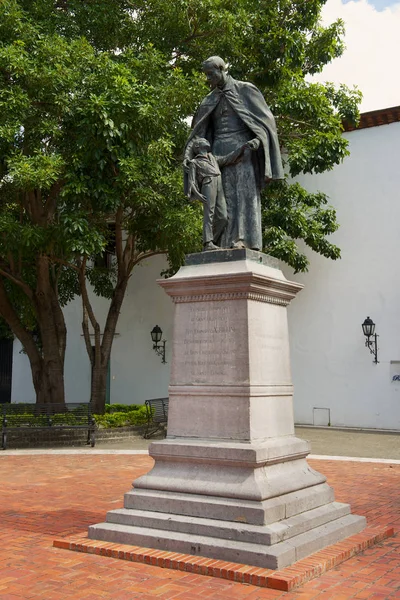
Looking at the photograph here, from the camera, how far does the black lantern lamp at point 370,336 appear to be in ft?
59.2

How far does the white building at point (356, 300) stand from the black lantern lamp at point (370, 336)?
0.14 metres

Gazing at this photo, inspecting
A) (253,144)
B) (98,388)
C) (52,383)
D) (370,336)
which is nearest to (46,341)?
(52,383)

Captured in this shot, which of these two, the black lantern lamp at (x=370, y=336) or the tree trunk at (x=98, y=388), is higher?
the black lantern lamp at (x=370, y=336)

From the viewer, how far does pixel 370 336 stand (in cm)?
1828

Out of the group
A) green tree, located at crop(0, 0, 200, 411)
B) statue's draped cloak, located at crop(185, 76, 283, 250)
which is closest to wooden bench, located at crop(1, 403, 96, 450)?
green tree, located at crop(0, 0, 200, 411)

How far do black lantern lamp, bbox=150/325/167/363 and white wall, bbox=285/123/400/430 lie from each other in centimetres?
470

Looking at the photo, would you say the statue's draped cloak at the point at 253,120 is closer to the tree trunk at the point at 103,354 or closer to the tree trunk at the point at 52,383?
the tree trunk at the point at 103,354

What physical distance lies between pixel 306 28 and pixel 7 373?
56.2ft

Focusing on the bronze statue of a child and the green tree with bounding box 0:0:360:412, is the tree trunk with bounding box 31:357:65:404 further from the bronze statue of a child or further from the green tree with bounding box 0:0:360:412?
the bronze statue of a child

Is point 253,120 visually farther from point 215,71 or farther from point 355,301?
point 355,301

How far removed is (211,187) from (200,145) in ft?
1.74

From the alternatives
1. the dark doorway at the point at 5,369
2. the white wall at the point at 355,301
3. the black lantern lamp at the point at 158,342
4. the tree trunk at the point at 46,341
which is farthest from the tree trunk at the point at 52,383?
the dark doorway at the point at 5,369

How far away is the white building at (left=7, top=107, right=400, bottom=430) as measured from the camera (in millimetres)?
18188

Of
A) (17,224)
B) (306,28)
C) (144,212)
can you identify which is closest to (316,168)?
(306,28)
